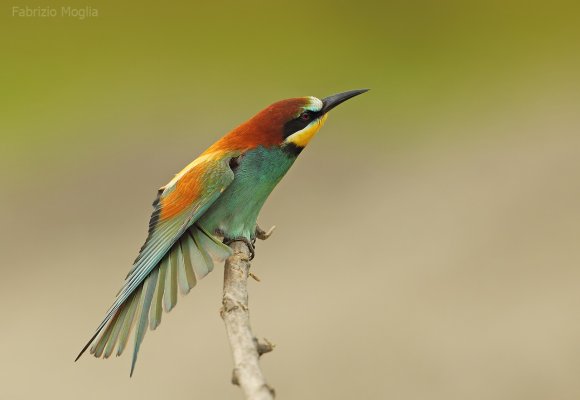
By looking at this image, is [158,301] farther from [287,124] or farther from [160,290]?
[287,124]


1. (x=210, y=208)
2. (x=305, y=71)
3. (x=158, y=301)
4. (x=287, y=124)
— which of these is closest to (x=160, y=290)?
(x=158, y=301)

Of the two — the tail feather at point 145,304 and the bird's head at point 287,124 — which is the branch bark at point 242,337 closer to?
the tail feather at point 145,304

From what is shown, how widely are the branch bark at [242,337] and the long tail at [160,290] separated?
5 cm

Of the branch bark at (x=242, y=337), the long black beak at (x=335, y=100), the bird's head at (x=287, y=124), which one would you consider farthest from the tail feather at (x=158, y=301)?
the long black beak at (x=335, y=100)

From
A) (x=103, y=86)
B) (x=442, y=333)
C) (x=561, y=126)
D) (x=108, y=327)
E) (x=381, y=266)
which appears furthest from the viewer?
(x=103, y=86)

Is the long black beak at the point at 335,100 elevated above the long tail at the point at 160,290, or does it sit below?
above

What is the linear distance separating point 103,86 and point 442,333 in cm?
224

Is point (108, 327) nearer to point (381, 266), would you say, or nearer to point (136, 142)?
point (381, 266)

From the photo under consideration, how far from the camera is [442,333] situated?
296cm

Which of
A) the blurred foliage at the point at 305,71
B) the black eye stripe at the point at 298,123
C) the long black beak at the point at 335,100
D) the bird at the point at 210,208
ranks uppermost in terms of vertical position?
the blurred foliage at the point at 305,71

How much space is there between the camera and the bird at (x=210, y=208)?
1.50m

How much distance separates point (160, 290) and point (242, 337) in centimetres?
43

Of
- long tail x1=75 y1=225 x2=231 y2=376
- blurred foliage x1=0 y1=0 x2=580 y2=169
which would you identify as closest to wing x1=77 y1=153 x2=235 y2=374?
long tail x1=75 y1=225 x2=231 y2=376

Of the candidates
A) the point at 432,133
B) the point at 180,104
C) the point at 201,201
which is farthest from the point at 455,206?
the point at 201,201
